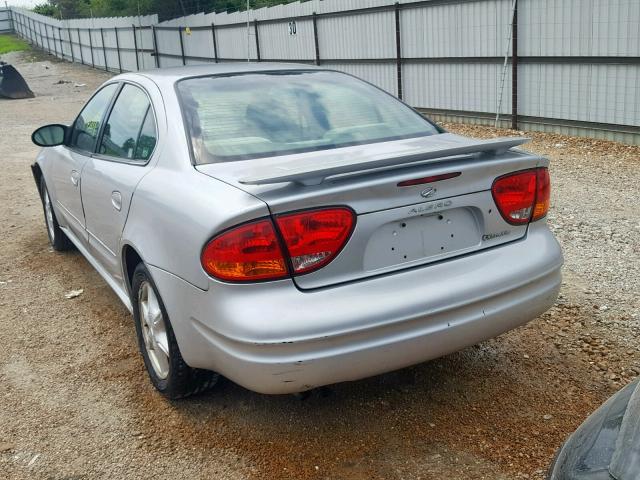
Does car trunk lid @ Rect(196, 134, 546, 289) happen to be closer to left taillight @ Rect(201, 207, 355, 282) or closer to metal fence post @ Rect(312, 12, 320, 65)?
left taillight @ Rect(201, 207, 355, 282)

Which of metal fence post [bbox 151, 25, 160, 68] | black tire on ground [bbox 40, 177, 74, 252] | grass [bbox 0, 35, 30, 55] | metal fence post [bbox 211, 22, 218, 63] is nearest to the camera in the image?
black tire on ground [bbox 40, 177, 74, 252]

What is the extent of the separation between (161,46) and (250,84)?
76.4 ft

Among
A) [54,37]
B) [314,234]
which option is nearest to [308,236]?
[314,234]

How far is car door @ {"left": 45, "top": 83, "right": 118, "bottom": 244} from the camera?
454 cm

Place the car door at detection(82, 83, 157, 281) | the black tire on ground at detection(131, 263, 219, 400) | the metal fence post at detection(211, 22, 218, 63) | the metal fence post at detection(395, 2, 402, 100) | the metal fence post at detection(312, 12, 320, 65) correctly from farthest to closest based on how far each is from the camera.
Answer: the metal fence post at detection(211, 22, 218, 63), the metal fence post at detection(312, 12, 320, 65), the metal fence post at detection(395, 2, 402, 100), the car door at detection(82, 83, 157, 281), the black tire on ground at detection(131, 263, 219, 400)

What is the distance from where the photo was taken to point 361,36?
13711 millimetres

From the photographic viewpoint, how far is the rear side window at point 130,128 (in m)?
3.67

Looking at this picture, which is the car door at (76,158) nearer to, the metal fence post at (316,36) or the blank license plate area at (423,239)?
the blank license plate area at (423,239)

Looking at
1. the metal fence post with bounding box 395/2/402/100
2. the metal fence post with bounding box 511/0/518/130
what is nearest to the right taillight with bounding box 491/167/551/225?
the metal fence post with bounding box 511/0/518/130

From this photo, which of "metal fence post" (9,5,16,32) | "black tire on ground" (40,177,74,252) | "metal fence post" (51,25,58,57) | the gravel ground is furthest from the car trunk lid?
"metal fence post" (9,5,16,32)

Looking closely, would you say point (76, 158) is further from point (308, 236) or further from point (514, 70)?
point (514, 70)

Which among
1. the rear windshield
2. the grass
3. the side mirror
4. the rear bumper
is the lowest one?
the rear bumper

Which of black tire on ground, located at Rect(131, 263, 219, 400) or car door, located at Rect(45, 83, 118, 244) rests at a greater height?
car door, located at Rect(45, 83, 118, 244)

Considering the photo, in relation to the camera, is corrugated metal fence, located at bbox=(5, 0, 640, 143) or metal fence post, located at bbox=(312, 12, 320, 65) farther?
metal fence post, located at bbox=(312, 12, 320, 65)
